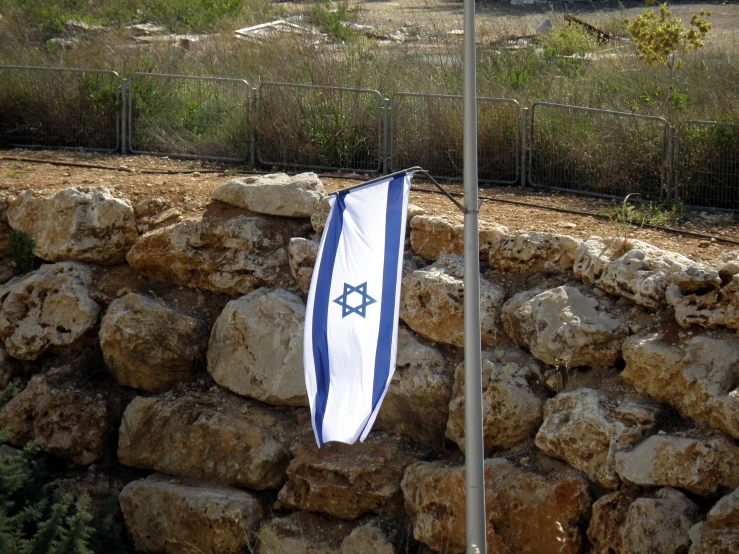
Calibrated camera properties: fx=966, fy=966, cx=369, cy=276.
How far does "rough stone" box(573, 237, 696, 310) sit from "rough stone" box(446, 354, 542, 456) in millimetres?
987

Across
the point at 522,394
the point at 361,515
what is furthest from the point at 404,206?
the point at 361,515

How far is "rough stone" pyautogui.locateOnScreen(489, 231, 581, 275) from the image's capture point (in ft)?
28.9

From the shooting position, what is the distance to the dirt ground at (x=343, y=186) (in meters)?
9.27

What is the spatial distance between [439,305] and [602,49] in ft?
35.3

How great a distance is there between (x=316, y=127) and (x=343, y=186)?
4.43 ft

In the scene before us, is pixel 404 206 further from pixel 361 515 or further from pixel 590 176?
pixel 590 176

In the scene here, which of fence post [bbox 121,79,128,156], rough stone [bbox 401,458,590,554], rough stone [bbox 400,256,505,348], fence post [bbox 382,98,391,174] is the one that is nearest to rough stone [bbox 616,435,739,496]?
rough stone [bbox 401,458,590,554]

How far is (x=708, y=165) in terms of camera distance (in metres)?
10.1

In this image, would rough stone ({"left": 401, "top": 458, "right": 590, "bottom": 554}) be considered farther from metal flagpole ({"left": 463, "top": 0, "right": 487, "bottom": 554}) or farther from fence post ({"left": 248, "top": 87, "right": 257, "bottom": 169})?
fence post ({"left": 248, "top": 87, "right": 257, "bottom": 169})

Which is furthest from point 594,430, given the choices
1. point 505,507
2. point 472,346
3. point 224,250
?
point 224,250

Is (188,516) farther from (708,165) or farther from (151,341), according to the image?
(708,165)

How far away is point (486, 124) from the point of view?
11305 mm

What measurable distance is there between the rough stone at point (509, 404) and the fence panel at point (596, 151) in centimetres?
297

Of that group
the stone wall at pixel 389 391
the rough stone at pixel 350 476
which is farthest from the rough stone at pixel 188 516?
the rough stone at pixel 350 476
